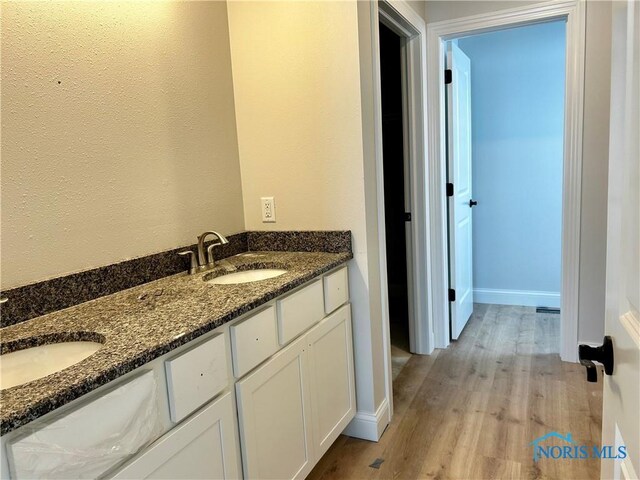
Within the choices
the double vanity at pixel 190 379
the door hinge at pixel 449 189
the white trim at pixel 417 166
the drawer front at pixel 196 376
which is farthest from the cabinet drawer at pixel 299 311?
the door hinge at pixel 449 189

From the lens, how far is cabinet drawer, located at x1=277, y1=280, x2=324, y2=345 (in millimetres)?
1590

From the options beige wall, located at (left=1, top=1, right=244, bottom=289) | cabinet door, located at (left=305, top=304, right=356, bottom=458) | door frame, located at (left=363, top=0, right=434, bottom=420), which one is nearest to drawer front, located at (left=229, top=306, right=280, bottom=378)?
cabinet door, located at (left=305, top=304, right=356, bottom=458)

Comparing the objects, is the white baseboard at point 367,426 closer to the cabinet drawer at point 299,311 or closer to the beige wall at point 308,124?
the beige wall at point 308,124

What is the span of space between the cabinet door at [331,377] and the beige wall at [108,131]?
65 cm

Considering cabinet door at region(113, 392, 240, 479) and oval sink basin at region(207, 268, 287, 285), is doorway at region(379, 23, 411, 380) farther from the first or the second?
cabinet door at region(113, 392, 240, 479)

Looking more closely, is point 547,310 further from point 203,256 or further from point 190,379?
point 190,379

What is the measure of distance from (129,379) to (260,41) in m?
1.58

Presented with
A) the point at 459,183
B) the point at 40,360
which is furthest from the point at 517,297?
the point at 40,360

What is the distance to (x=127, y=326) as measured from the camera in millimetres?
1181

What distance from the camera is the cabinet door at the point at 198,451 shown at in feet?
3.47

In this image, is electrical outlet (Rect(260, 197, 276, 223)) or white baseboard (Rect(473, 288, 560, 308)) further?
white baseboard (Rect(473, 288, 560, 308))

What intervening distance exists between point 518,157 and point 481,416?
2.32 meters

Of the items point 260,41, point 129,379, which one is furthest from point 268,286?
point 260,41

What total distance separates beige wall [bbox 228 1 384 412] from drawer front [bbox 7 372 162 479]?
1181 mm
